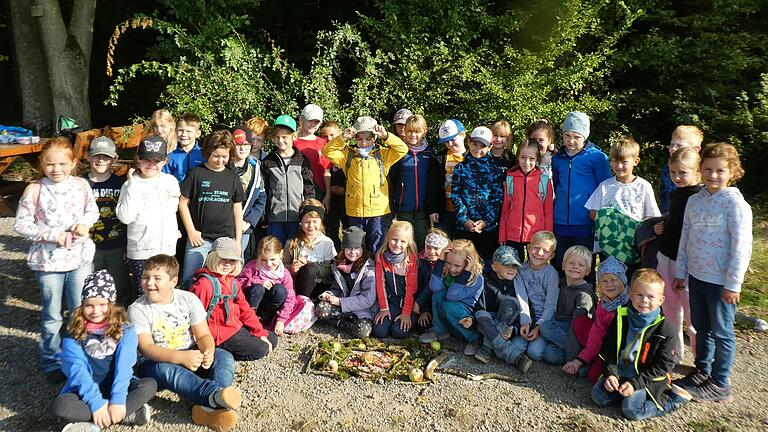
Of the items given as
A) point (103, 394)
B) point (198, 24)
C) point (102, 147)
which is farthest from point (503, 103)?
point (103, 394)

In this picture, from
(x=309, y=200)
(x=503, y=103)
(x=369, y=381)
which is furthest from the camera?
(x=503, y=103)

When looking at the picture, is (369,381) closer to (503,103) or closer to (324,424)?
(324,424)

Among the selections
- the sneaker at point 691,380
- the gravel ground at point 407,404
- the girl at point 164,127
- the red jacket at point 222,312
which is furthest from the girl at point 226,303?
the sneaker at point 691,380

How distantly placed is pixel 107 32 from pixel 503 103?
887cm

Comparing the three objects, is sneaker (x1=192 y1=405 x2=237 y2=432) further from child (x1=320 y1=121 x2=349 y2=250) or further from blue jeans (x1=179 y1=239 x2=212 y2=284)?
child (x1=320 y1=121 x2=349 y2=250)

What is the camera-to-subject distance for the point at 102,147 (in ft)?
15.9

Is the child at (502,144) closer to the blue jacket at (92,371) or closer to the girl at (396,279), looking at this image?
the girl at (396,279)

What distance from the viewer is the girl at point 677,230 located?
14.8ft

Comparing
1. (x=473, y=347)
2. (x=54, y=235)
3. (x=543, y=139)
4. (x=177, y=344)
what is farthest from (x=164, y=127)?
(x=543, y=139)

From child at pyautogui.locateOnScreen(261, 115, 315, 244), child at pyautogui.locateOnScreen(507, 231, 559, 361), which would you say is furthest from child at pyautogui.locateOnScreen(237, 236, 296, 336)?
child at pyautogui.locateOnScreen(507, 231, 559, 361)

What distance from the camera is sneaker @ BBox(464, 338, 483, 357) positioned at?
4848 millimetres

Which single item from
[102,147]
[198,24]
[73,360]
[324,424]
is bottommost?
[324,424]

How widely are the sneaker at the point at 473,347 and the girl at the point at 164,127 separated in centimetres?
321

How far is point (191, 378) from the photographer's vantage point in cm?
398
